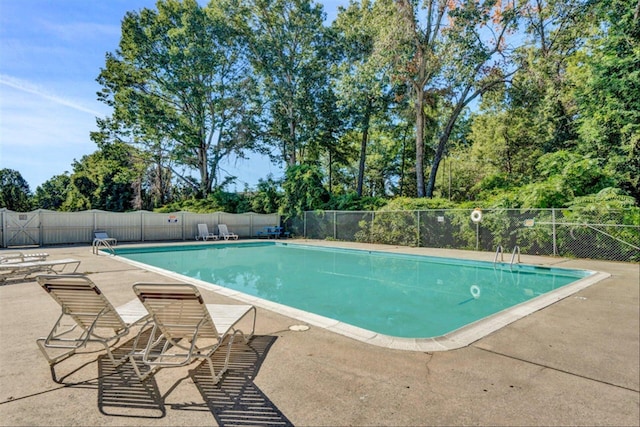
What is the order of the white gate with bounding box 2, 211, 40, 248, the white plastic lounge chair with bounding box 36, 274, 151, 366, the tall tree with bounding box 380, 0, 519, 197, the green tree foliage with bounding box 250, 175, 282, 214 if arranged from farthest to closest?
the green tree foliage with bounding box 250, 175, 282, 214 < the tall tree with bounding box 380, 0, 519, 197 < the white gate with bounding box 2, 211, 40, 248 < the white plastic lounge chair with bounding box 36, 274, 151, 366

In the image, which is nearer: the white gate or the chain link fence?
the chain link fence

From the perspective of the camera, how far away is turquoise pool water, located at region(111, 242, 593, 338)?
5.52 metres

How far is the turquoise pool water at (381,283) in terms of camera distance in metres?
5.52

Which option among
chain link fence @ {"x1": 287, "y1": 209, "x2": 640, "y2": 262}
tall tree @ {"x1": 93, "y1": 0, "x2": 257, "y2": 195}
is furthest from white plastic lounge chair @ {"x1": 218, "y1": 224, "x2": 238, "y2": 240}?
tall tree @ {"x1": 93, "y1": 0, "x2": 257, "y2": 195}

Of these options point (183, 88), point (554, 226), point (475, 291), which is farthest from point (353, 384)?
point (183, 88)

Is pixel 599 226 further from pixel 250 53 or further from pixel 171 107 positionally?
pixel 171 107

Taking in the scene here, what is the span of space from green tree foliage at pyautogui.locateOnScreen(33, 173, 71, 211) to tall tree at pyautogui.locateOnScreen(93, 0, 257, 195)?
62.4 ft

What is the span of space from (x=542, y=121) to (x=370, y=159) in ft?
49.2

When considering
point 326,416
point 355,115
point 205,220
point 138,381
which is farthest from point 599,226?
point 205,220

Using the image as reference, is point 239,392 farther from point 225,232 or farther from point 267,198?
point 267,198

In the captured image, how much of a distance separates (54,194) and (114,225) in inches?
1294

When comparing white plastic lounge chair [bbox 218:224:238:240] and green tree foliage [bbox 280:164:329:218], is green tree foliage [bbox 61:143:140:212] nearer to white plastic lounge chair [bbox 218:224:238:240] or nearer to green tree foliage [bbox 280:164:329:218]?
white plastic lounge chair [bbox 218:224:238:240]

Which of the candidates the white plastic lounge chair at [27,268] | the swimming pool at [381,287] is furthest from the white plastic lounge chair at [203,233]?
the white plastic lounge chair at [27,268]

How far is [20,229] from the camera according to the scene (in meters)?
14.1
